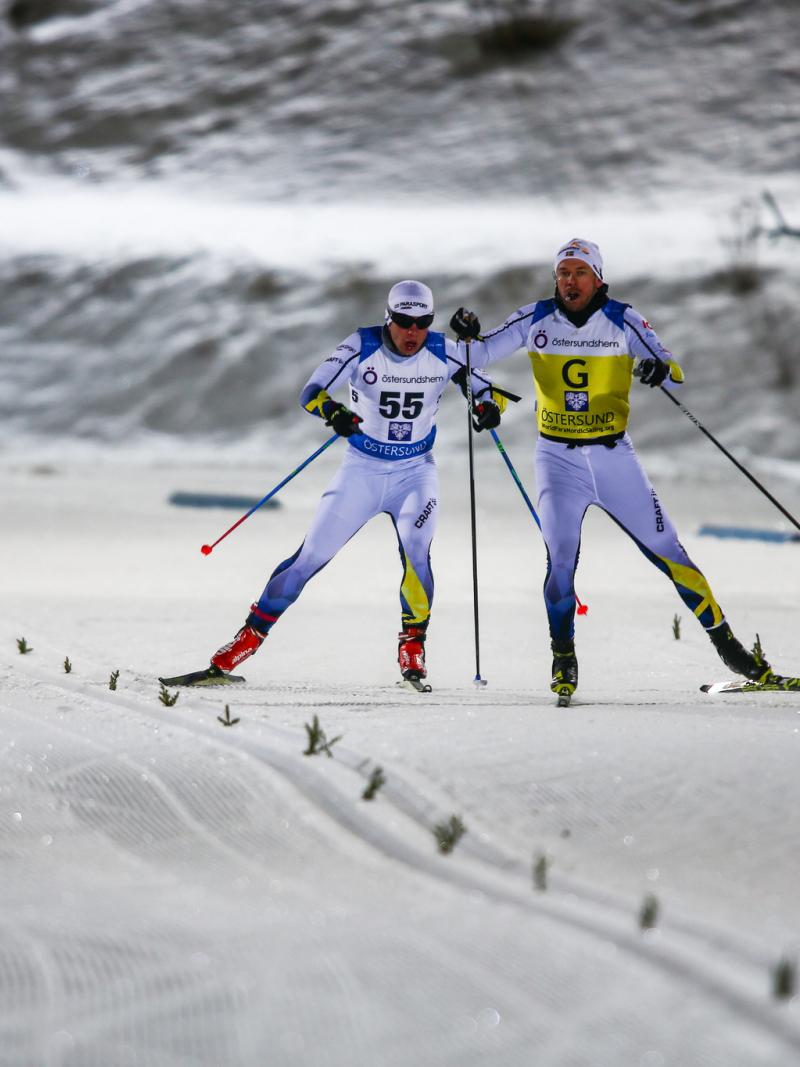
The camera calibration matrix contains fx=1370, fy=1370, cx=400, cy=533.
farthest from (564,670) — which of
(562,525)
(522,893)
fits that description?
(522,893)

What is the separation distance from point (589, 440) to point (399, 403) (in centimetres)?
102

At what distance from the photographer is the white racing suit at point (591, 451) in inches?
268

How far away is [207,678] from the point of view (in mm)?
7133

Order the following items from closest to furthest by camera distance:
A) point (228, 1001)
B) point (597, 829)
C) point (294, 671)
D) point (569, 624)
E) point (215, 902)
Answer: point (228, 1001) → point (215, 902) → point (597, 829) → point (569, 624) → point (294, 671)

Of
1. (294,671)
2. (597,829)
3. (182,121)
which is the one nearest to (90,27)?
(182,121)

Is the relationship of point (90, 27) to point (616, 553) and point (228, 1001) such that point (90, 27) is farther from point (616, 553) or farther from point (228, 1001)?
point (228, 1001)

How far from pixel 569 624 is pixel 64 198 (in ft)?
90.8

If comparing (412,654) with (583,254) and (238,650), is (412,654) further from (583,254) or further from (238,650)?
(583,254)

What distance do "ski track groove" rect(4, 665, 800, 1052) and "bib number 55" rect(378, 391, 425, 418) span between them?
78.5 inches

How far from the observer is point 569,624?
684cm

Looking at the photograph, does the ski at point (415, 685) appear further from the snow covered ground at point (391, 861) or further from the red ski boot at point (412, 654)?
the snow covered ground at point (391, 861)

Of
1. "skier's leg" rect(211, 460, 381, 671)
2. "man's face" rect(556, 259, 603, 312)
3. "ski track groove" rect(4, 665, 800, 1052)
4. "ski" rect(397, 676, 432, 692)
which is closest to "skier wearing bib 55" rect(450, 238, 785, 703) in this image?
"man's face" rect(556, 259, 603, 312)

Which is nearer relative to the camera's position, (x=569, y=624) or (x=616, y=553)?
(x=569, y=624)

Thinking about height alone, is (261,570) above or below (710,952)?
below
